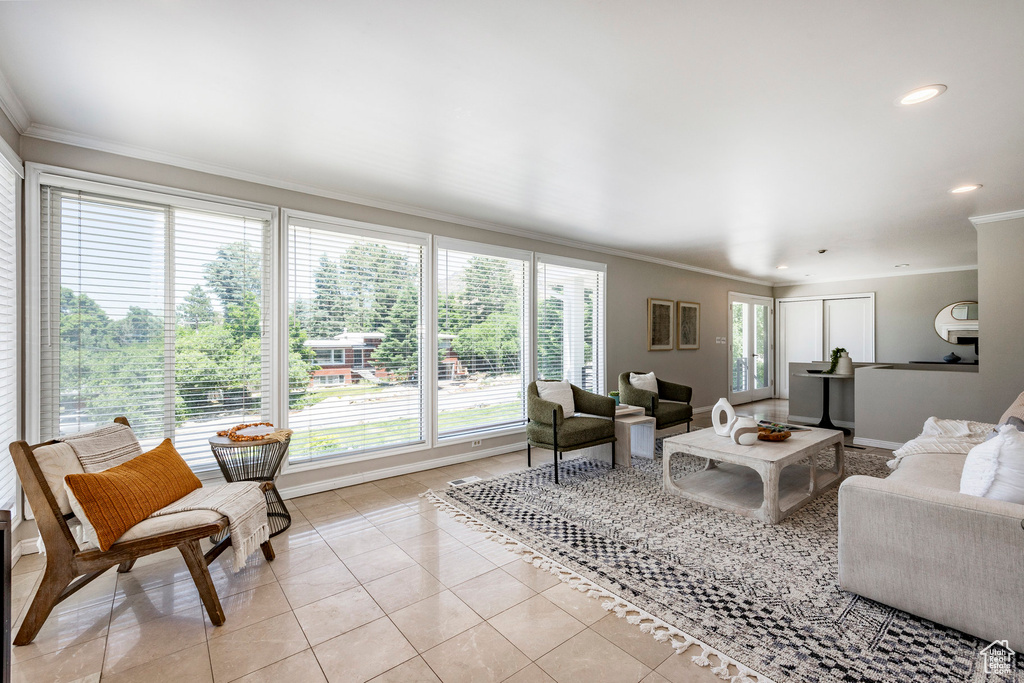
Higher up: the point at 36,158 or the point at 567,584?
the point at 36,158

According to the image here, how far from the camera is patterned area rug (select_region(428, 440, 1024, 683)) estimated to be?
1.79 metres

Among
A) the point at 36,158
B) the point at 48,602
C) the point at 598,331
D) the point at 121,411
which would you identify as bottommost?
the point at 48,602

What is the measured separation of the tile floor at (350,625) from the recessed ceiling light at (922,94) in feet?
9.01

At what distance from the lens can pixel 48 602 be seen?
6.38ft

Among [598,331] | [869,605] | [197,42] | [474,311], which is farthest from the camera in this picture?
[598,331]

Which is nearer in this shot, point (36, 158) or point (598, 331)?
point (36, 158)

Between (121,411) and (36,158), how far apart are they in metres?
1.56

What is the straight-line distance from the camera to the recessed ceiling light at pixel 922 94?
7.23ft

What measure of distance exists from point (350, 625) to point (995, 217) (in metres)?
6.28

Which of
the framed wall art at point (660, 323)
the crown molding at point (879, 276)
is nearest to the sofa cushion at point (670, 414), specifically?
the framed wall art at point (660, 323)

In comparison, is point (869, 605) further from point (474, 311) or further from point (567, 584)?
point (474, 311)

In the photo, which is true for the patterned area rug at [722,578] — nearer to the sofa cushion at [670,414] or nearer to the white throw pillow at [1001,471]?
the white throw pillow at [1001,471]

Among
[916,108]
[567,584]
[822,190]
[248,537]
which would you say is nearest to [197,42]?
[248,537]

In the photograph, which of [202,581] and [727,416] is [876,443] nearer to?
[727,416]
